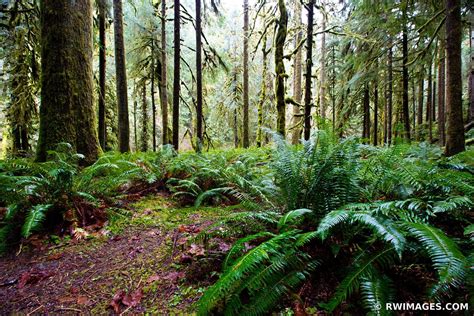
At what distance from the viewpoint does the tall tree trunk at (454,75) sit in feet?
12.9

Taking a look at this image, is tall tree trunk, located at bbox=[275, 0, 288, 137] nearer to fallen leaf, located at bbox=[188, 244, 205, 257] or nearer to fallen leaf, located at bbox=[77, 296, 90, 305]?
fallen leaf, located at bbox=[188, 244, 205, 257]

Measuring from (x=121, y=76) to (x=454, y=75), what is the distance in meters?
7.12

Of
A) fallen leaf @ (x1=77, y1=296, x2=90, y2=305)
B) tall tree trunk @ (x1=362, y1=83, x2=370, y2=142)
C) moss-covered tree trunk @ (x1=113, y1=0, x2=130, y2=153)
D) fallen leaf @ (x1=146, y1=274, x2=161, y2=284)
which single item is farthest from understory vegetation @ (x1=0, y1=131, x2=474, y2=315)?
tall tree trunk @ (x1=362, y1=83, x2=370, y2=142)

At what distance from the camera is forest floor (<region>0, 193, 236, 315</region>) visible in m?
1.75

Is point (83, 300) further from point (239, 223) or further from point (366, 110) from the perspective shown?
point (366, 110)

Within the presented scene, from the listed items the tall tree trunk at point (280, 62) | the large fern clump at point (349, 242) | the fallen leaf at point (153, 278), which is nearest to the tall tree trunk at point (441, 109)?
the tall tree trunk at point (280, 62)

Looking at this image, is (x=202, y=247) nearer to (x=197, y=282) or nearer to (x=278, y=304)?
(x=197, y=282)

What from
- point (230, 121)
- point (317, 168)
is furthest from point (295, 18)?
point (317, 168)

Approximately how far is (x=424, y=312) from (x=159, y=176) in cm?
394

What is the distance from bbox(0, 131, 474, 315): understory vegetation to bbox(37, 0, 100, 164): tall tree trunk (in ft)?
2.16

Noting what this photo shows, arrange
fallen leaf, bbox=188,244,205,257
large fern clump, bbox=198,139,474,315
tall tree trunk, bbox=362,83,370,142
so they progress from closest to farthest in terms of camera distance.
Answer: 1. large fern clump, bbox=198,139,474,315
2. fallen leaf, bbox=188,244,205,257
3. tall tree trunk, bbox=362,83,370,142

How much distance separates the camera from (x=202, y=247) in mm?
2324

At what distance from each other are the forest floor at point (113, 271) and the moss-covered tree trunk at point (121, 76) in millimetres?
4411

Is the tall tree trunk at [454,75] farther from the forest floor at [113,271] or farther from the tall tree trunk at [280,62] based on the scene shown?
the forest floor at [113,271]
